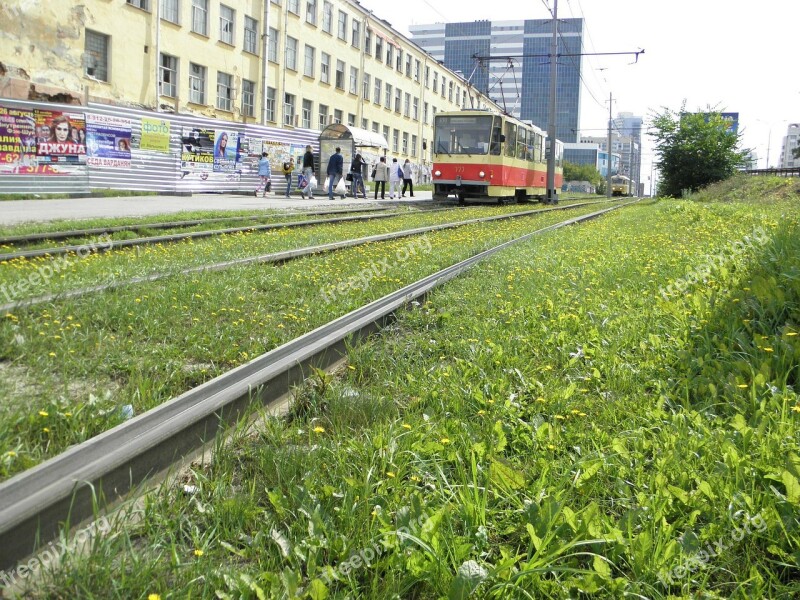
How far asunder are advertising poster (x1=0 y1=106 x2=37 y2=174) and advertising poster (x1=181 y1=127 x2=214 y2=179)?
6.92 m

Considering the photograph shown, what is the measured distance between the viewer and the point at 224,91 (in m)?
33.6

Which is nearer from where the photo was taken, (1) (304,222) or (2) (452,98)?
(1) (304,222)

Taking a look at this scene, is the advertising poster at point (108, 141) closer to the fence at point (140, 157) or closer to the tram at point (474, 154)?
the fence at point (140, 157)

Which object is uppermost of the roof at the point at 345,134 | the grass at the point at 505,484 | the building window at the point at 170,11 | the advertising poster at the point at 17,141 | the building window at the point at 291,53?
the building window at the point at 291,53

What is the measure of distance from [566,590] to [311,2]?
42734mm

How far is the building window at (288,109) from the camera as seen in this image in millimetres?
38781

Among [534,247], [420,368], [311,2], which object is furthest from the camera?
[311,2]

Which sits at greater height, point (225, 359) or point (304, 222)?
point (304, 222)

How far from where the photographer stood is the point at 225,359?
4066 mm

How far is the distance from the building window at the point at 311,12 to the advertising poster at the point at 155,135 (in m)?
17.1

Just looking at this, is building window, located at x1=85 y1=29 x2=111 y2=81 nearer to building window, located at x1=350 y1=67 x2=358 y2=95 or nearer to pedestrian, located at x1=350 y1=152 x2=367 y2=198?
pedestrian, located at x1=350 y1=152 x2=367 y2=198

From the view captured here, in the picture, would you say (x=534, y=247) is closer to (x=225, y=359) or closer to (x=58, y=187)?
(x=225, y=359)

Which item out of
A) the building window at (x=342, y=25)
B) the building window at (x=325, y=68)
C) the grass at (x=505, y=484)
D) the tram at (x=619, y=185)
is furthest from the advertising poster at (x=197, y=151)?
the tram at (x=619, y=185)

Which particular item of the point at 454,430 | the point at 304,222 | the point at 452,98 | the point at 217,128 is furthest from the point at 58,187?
the point at 452,98
